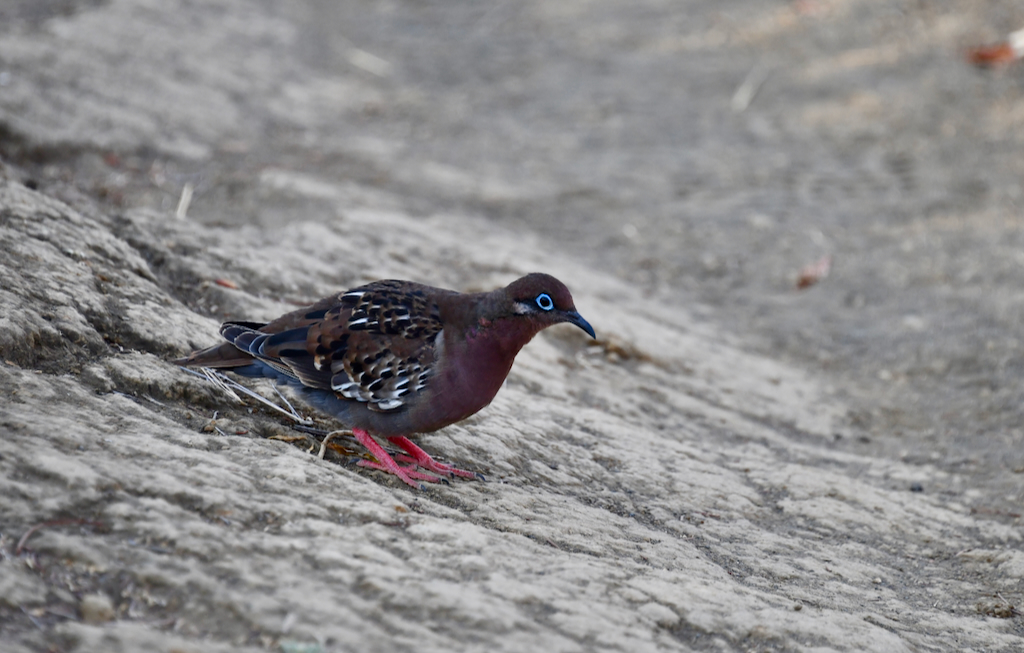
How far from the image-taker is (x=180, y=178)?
7559 millimetres

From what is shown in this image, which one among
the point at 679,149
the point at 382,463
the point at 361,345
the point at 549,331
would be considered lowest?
the point at 382,463

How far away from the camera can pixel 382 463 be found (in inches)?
A: 158

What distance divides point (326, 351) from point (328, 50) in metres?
9.73

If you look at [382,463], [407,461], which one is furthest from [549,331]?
[382,463]

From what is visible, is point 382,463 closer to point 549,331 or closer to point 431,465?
point 431,465

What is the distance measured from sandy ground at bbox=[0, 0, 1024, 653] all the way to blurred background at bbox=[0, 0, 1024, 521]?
0.14 ft

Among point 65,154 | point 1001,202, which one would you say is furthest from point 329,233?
point 1001,202

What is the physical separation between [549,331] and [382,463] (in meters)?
2.62

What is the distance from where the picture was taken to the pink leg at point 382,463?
153 inches

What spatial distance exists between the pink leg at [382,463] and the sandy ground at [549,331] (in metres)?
0.05

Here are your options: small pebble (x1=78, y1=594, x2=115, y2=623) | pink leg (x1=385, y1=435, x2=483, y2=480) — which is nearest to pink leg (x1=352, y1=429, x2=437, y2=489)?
pink leg (x1=385, y1=435, x2=483, y2=480)

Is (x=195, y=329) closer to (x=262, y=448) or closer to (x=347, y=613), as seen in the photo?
(x=262, y=448)

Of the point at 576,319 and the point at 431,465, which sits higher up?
the point at 576,319

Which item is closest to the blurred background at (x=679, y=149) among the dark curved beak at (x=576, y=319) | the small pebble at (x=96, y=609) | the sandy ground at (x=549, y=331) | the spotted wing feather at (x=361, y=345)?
the sandy ground at (x=549, y=331)
